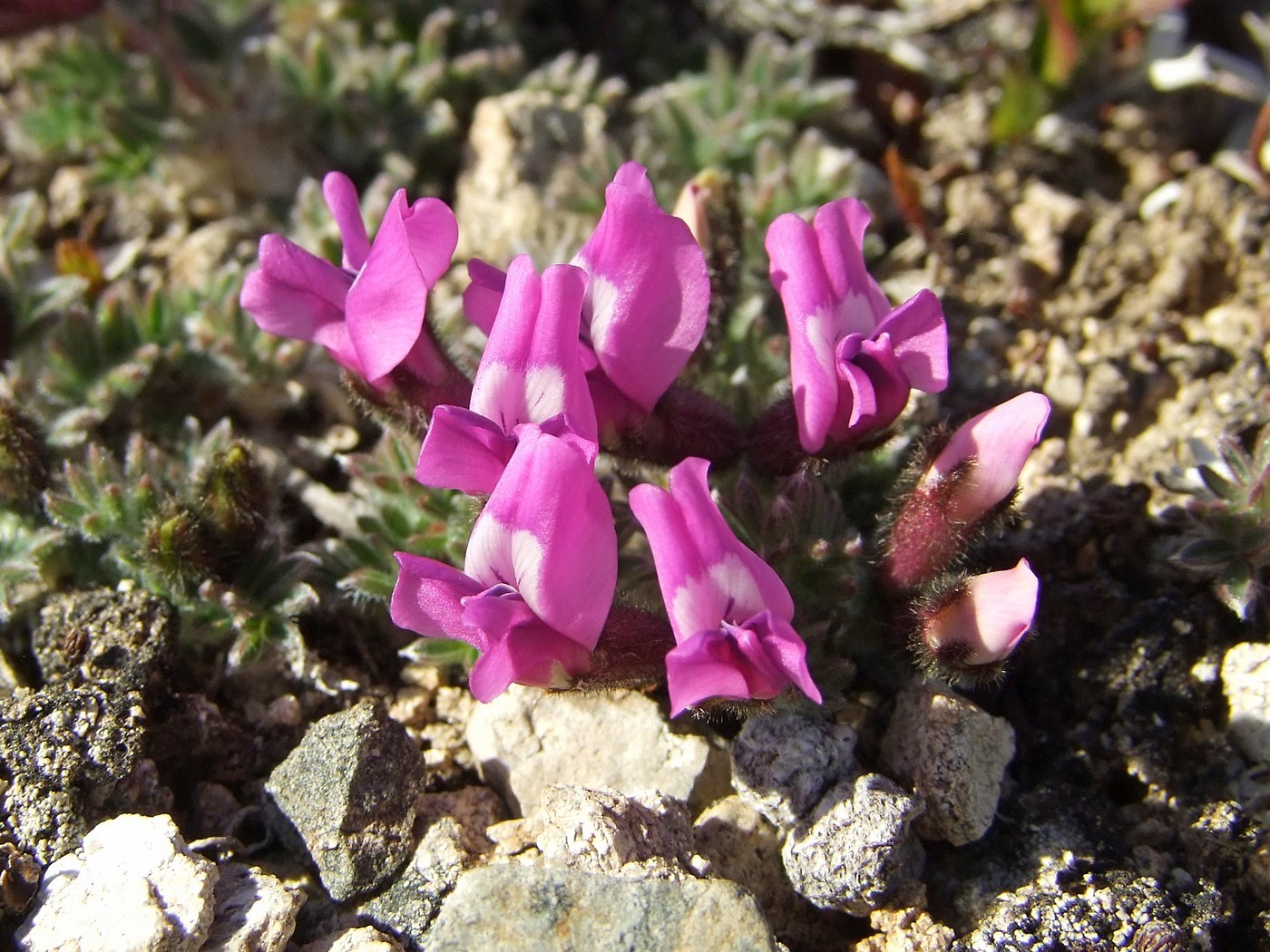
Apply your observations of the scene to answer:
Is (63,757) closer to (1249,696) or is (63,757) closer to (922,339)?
(922,339)

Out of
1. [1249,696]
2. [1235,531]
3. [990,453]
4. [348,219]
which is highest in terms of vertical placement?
[348,219]

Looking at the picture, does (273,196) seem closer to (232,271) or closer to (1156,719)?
(232,271)

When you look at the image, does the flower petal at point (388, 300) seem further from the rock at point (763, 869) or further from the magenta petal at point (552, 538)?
the rock at point (763, 869)

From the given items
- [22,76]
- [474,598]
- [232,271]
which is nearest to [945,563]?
[474,598]

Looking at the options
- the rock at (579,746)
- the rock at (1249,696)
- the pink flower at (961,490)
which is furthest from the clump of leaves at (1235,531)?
the rock at (579,746)

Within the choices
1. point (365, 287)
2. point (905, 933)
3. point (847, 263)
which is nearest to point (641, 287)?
point (847, 263)

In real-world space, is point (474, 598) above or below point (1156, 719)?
above
